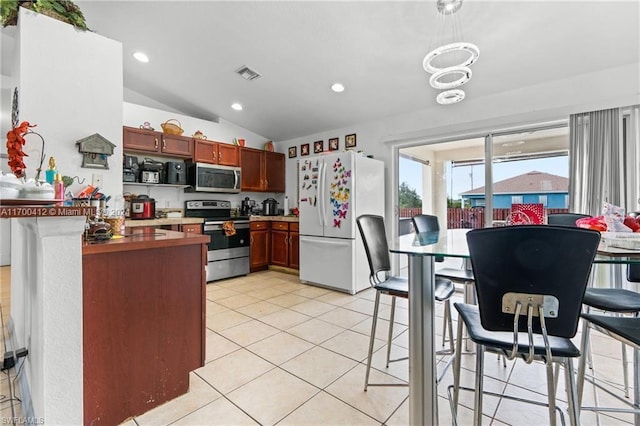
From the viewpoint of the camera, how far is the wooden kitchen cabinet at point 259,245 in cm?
470

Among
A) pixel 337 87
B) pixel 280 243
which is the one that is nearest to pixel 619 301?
pixel 337 87

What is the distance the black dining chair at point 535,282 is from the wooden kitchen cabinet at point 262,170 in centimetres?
443

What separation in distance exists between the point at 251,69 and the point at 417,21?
6.52 feet

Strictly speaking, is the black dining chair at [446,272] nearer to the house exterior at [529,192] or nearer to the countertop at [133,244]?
the house exterior at [529,192]

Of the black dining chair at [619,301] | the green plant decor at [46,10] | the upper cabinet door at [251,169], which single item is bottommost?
the black dining chair at [619,301]

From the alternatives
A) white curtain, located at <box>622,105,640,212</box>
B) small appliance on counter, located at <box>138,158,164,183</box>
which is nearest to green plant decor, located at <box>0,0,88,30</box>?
small appliance on counter, located at <box>138,158,164,183</box>

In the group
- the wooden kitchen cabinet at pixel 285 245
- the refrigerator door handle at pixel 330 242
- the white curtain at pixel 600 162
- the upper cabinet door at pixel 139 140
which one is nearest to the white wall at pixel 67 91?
the upper cabinet door at pixel 139 140

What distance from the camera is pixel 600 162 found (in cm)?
274

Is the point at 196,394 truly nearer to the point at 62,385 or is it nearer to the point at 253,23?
the point at 62,385

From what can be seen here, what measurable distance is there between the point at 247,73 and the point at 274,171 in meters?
2.01

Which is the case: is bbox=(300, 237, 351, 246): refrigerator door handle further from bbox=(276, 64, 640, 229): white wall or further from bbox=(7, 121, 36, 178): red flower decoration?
bbox=(7, 121, 36, 178): red flower decoration

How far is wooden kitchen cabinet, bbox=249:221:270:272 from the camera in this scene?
4703mm

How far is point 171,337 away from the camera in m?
1.67

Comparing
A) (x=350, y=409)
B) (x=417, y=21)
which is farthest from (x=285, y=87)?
(x=350, y=409)
